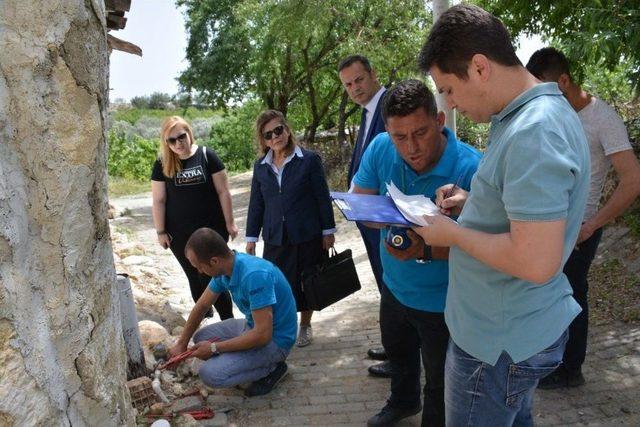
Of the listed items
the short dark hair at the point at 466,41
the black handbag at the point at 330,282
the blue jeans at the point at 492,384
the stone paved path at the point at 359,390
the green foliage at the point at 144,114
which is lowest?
the stone paved path at the point at 359,390

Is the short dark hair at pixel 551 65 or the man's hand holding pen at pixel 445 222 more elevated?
the short dark hair at pixel 551 65

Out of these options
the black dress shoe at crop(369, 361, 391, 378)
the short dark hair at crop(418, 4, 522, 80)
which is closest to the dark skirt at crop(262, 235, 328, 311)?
the black dress shoe at crop(369, 361, 391, 378)

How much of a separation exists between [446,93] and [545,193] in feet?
1.55

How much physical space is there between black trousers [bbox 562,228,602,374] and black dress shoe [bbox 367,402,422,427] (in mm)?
1069

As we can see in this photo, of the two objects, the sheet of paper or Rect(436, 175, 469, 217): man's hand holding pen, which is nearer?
the sheet of paper

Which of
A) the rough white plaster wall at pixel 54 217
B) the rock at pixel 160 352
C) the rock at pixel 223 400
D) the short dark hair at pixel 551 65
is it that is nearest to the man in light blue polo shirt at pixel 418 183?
→ the short dark hair at pixel 551 65

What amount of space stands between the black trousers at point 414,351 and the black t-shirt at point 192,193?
7.12 ft

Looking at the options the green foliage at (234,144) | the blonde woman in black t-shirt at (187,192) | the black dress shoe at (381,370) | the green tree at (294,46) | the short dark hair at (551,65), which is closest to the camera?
the short dark hair at (551,65)

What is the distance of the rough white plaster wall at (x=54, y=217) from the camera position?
1.53 m

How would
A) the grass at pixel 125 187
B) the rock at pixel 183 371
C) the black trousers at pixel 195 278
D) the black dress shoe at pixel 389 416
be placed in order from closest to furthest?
the black dress shoe at pixel 389 416, the rock at pixel 183 371, the black trousers at pixel 195 278, the grass at pixel 125 187

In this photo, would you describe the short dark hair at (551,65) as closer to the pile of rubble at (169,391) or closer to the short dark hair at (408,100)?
the short dark hair at (408,100)

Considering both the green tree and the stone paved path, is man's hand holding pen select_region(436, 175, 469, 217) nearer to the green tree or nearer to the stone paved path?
the stone paved path

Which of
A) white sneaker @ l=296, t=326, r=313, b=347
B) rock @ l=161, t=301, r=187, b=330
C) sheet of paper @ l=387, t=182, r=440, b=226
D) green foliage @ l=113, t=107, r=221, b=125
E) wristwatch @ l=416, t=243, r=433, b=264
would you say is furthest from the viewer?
green foliage @ l=113, t=107, r=221, b=125

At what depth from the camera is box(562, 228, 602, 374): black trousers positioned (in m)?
3.26
